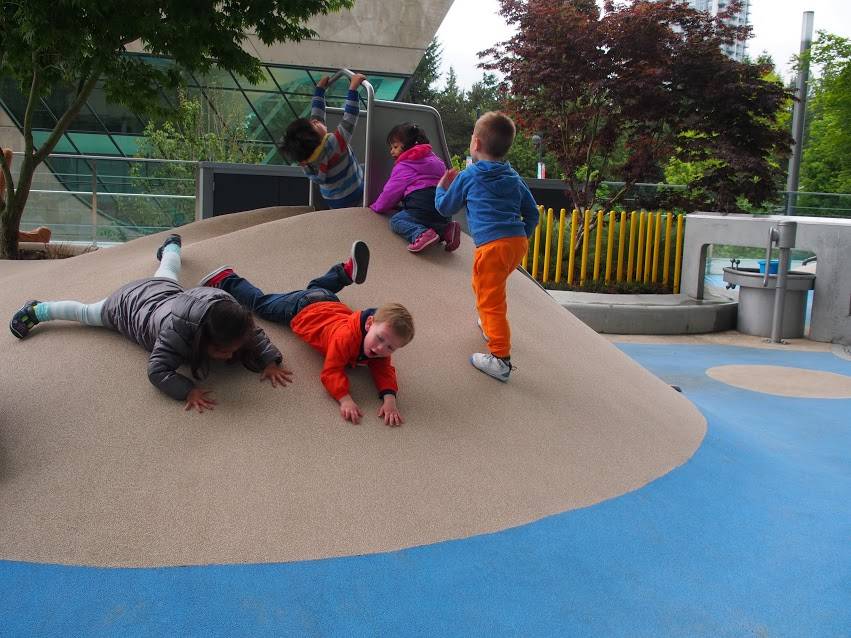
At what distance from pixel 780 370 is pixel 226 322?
20.2ft

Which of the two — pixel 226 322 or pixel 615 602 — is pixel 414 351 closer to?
pixel 226 322

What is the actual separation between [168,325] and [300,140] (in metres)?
2.64

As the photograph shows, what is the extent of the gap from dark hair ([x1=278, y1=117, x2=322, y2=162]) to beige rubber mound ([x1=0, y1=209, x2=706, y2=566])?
0.97 m

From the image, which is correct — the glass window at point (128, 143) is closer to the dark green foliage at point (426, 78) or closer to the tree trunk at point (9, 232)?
the tree trunk at point (9, 232)

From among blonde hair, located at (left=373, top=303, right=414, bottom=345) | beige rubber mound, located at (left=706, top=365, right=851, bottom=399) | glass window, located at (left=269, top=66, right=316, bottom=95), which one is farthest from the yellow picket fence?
glass window, located at (left=269, top=66, right=316, bottom=95)

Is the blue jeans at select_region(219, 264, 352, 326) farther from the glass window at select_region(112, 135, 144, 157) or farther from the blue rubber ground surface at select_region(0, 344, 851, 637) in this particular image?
the glass window at select_region(112, 135, 144, 157)

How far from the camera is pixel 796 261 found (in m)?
16.3

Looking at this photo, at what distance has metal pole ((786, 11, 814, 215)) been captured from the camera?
57.3 feet

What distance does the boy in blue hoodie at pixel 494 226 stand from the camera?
443cm

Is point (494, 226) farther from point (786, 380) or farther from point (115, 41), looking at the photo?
point (115, 41)

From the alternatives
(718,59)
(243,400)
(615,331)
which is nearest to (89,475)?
(243,400)

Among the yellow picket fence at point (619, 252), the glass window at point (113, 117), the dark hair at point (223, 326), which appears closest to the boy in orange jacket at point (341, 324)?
the dark hair at point (223, 326)

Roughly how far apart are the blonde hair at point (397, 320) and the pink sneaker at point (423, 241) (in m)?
2.00

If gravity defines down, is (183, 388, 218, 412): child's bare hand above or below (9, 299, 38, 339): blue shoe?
below
